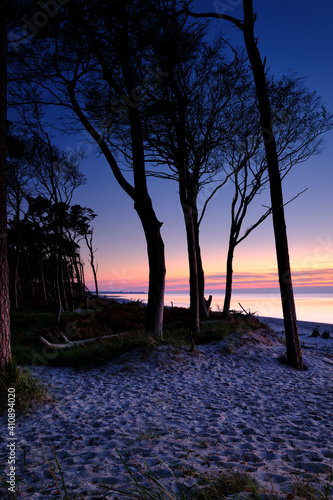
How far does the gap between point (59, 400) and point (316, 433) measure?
4.08 meters

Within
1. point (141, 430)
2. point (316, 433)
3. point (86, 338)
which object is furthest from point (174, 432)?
point (86, 338)

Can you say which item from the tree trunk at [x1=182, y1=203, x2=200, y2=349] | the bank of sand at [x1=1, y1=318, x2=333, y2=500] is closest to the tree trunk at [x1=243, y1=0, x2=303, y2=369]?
the bank of sand at [x1=1, y1=318, x2=333, y2=500]

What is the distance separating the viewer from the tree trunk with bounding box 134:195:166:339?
10414mm

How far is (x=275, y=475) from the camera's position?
3402mm

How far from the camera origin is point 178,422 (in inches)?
202

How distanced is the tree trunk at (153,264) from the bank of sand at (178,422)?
5.21ft

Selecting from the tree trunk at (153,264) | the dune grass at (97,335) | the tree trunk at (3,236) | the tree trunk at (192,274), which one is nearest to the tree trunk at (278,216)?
the dune grass at (97,335)

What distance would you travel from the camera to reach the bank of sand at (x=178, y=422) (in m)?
3.54

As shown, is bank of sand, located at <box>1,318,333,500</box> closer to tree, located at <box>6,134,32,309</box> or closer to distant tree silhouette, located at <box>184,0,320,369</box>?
distant tree silhouette, located at <box>184,0,320,369</box>

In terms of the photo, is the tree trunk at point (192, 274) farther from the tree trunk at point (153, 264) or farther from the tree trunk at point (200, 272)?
the tree trunk at point (200, 272)

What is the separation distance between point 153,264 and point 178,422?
18.8 feet

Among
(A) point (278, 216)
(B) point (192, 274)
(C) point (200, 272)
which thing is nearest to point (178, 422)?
(A) point (278, 216)

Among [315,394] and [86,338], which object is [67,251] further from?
[315,394]

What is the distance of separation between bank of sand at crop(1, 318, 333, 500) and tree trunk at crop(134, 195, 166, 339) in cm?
159
